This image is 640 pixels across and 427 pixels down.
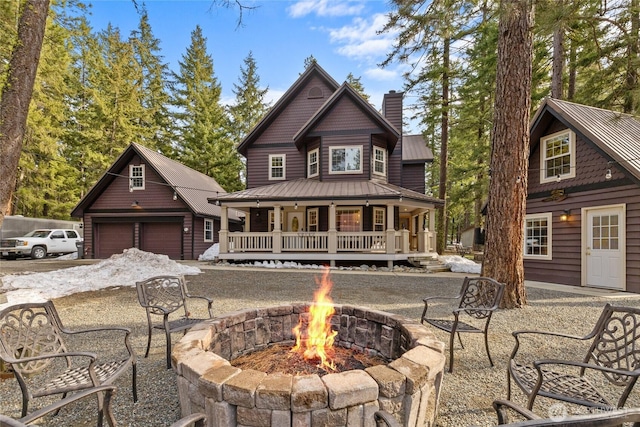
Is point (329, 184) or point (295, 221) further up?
point (329, 184)

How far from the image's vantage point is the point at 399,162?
1558cm

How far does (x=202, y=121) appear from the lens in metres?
25.1

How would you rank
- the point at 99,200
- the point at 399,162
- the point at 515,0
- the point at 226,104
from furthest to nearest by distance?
the point at 226,104, the point at 99,200, the point at 399,162, the point at 515,0

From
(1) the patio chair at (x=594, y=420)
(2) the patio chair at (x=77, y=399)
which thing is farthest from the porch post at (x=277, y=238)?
(1) the patio chair at (x=594, y=420)

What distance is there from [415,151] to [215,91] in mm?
19245

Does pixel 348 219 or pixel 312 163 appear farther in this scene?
pixel 312 163

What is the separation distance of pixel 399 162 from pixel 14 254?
2183 centimetres

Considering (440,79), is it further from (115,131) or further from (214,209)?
(115,131)

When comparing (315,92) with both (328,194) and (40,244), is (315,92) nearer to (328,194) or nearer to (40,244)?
(328,194)

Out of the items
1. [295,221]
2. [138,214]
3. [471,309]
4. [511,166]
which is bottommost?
[471,309]

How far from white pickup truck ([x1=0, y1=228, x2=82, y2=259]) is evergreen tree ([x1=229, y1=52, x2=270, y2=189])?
14040 mm

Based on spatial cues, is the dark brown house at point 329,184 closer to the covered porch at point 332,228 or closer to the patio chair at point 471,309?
the covered porch at point 332,228

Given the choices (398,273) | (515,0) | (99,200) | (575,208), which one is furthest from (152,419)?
(99,200)

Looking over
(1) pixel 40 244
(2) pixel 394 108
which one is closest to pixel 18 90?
(2) pixel 394 108
